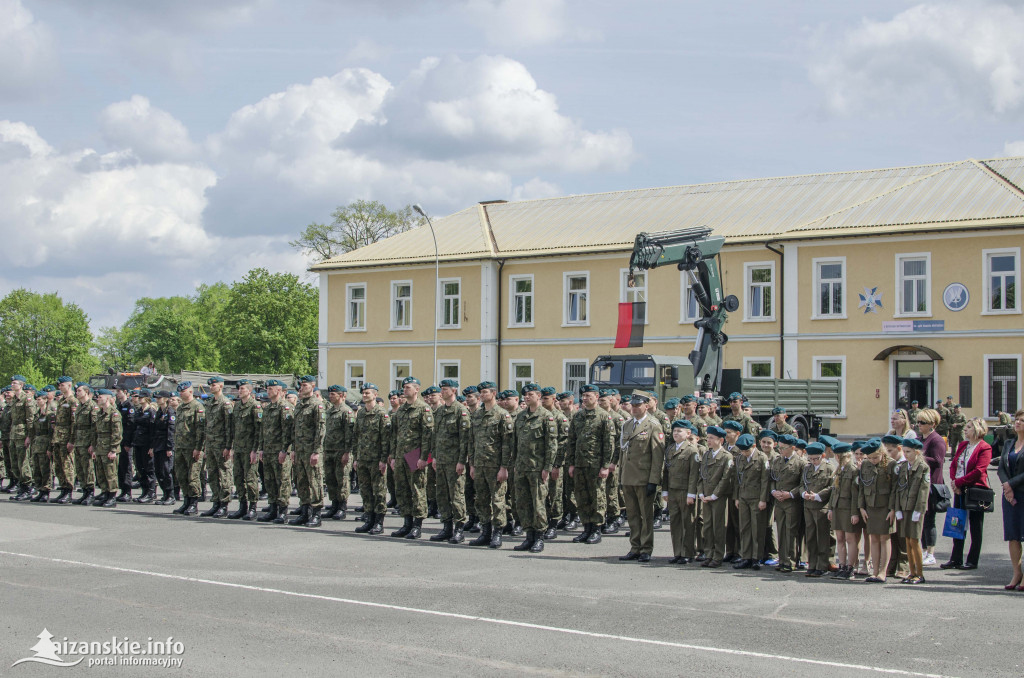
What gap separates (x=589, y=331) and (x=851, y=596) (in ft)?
93.9

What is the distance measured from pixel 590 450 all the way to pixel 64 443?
31.7 feet

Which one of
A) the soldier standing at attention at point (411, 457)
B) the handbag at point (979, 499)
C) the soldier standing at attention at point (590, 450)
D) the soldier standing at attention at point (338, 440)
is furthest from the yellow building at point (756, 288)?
the soldier standing at attention at point (411, 457)

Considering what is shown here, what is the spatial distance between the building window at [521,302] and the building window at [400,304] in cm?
476

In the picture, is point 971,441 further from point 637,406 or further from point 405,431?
point 405,431

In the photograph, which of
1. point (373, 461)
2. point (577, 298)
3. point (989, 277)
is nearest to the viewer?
point (373, 461)

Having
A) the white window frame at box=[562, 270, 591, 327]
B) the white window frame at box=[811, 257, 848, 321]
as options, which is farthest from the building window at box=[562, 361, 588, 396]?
the white window frame at box=[811, 257, 848, 321]

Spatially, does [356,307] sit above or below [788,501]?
above

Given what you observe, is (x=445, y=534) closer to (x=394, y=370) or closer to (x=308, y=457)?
(x=308, y=457)

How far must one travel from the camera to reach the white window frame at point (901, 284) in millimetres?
31109

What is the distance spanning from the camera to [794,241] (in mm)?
33156

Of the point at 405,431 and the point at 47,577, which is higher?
the point at 405,431

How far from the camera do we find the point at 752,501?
11.0m

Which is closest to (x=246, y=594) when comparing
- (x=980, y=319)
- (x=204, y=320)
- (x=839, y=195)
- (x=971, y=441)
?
(x=971, y=441)

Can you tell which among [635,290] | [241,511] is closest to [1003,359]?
[635,290]
